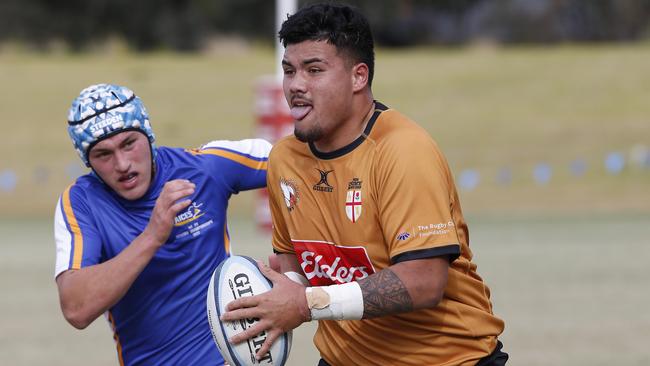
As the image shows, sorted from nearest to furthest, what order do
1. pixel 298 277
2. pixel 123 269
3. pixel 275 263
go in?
pixel 298 277 < pixel 123 269 < pixel 275 263

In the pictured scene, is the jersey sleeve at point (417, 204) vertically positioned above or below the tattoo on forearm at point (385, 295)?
above

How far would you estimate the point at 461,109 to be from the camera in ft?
83.7

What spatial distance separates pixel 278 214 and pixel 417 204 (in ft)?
2.74

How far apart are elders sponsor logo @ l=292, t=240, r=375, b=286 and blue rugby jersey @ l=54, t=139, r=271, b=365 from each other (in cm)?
84

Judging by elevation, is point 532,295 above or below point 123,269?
below

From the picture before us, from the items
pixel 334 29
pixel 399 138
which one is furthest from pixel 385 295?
pixel 334 29

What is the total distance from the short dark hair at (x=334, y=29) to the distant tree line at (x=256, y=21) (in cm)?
3233

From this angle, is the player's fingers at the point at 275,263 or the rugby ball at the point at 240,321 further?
the player's fingers at the point at 275,263

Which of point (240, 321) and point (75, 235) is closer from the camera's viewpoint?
point (240, 321)

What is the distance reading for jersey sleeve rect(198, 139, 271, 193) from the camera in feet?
17.0

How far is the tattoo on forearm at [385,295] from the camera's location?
374 cm

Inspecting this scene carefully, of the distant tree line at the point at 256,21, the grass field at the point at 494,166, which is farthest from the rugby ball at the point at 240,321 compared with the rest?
the distant tree line at the point at 256,21

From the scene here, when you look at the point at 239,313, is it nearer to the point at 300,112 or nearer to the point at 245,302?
the point at 245,302

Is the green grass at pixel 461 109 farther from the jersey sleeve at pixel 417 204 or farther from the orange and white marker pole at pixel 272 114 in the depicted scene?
the jersey sleeve at pixel 417 204
